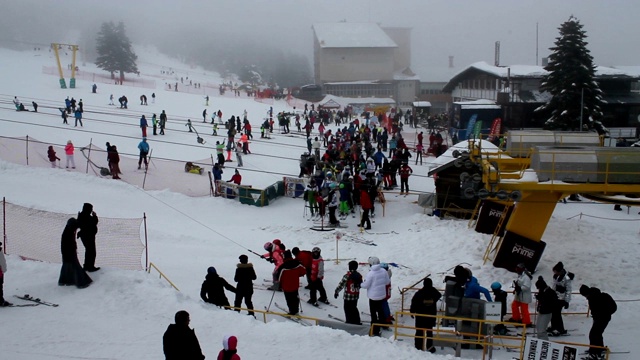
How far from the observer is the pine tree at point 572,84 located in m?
29.2

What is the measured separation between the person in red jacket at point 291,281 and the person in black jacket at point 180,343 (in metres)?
3.85

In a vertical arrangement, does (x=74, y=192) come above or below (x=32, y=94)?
below

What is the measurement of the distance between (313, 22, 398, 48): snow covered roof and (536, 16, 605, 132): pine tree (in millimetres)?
53175

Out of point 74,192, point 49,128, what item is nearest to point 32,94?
point 49,128

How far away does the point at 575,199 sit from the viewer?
69.1 ft

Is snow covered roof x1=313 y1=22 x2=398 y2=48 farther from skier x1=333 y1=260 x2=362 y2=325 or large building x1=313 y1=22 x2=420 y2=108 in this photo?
skier x1=333 y1=260 x2=362 y2=325

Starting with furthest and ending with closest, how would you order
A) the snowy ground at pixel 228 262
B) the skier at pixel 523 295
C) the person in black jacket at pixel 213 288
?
the skier at pixel 523 295 → the person in black jacket at pixel 213 288 → the snowy ground at pixel 228 262

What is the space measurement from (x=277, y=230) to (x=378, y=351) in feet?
30.7

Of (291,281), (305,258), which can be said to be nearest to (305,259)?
(305,258)

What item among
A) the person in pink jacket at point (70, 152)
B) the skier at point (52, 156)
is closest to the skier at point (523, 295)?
the person in pink jacket at point (70, 152)

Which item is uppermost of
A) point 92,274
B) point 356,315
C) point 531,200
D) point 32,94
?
point 32,94

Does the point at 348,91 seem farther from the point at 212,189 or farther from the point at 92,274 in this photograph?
the point at 92,274

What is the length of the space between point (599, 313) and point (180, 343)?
6.45 m

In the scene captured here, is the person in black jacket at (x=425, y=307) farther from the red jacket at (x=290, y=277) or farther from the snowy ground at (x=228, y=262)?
the red jacket at (x=290, y=277)
